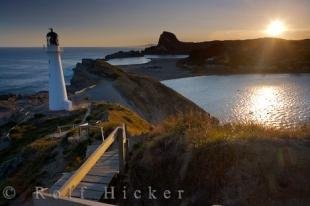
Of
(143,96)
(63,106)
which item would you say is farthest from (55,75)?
(143,96)

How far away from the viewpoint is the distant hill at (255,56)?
14012 centimetres

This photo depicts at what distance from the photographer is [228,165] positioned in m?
7.49

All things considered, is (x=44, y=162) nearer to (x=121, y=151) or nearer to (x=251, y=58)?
(x=121, y=151)

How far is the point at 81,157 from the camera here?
13.8 meters

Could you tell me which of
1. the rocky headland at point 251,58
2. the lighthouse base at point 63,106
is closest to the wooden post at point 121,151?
the lighthouse base at point 63,106

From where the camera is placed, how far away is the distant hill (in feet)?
460

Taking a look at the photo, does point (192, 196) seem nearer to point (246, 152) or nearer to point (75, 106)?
point (246, 152)

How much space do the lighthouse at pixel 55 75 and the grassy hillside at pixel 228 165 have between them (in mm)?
27031

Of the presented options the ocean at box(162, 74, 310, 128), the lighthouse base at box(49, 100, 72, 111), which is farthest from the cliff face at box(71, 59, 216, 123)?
the lighthouse base at box(49, 100, 72, 111)

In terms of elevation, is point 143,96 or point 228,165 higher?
point 228,165

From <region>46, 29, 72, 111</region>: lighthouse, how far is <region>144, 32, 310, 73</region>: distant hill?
347 feet

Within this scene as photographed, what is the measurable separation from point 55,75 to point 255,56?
5438 inches

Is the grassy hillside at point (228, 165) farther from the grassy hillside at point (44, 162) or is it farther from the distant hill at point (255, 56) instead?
the distant hill at point (255, 56)

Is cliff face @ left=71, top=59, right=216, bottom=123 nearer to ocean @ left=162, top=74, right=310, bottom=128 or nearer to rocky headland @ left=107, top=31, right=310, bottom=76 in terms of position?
ocean @ left=162, top=74, right=310, bottom=128
